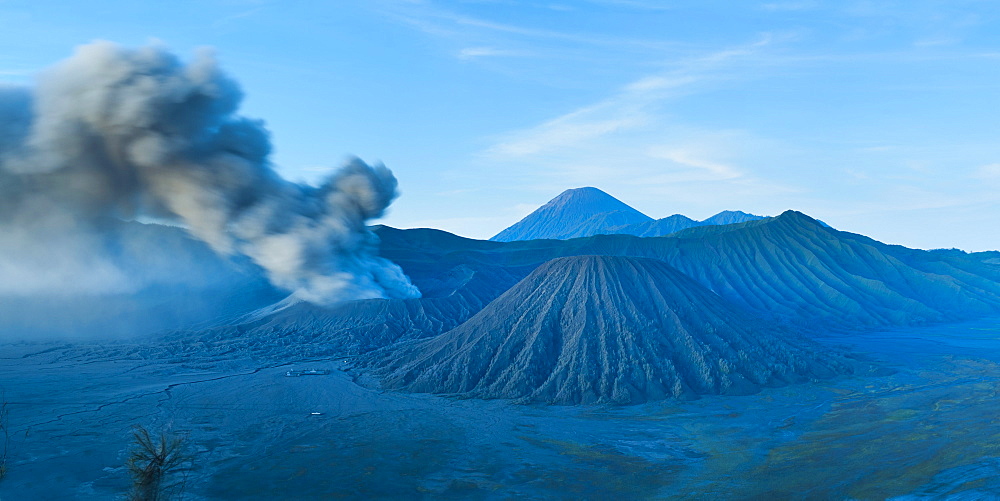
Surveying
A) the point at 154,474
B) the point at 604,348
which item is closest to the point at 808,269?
the point at 604,348

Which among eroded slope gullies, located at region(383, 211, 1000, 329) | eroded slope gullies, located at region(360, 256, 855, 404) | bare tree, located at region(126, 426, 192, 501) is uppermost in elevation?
eroded slope gullies, located at region(383, 211, 1000, 329)

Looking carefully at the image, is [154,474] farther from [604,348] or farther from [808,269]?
[808,269]

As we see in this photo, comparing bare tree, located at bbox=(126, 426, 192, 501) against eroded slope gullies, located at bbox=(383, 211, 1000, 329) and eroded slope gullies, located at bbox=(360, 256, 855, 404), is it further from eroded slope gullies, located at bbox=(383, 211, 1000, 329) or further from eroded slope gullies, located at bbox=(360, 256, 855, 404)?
eroded slope gullies, located at bbox=(383, 211, 1000, 329)

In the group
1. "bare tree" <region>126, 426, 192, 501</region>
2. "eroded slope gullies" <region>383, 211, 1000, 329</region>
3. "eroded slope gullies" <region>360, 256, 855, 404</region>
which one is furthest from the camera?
"eroded slope gullies" <region>383, 211, 1000, 329</region>

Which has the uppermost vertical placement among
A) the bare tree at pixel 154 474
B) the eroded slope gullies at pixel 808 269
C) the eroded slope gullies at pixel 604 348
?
the eroded slope gullies at pixel 808 269

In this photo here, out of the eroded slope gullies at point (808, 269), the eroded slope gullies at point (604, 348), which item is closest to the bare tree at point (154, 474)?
the eroded slope gullies at point (604, 348)

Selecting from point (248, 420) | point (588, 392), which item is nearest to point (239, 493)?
point (248, 420)

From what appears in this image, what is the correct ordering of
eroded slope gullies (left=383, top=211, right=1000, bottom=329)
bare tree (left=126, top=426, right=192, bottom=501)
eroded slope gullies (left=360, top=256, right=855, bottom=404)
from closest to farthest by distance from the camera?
bare tree (left=126, top=426, right=192, bottom=501) → eroded slope gullies (left=360, top=256, right=855, bottom=404) → eroded slope gullies (left=383, top=211, right=1000, bottom=329)

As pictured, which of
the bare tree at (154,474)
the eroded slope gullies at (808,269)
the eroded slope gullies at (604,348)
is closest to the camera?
the bare tree at (154,474)

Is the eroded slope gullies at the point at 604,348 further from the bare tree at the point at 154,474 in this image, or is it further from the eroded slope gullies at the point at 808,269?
the eroded slope gullies at the point at 808,269

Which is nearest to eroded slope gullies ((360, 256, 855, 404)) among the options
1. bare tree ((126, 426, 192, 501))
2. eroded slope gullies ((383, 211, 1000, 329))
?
bare tree ((126, 426, 192, 501))
